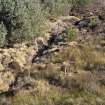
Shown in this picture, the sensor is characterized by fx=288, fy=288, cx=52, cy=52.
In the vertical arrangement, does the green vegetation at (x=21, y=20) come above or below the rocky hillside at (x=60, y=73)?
above

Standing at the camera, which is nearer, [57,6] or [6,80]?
[6,80]

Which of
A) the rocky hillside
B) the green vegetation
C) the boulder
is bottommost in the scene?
the boulder

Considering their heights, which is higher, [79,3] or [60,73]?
[79,3]

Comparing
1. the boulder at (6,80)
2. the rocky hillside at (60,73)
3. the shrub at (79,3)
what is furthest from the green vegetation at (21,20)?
the shrub at (79,3)

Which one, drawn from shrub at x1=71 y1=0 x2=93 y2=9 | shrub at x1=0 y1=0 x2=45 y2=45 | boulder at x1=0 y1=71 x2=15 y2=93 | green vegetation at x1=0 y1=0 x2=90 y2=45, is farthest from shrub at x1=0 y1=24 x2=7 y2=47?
shrub at x1=71 y1=0 x2=93 y2=9

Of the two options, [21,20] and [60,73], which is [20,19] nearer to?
[21,20]

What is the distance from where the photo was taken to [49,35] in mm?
26828

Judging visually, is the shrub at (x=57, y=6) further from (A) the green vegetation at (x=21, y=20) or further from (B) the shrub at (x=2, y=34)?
(B) the shrub at (x=2, y=34)

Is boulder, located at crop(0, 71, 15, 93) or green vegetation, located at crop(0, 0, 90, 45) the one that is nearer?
boulder, located at crop(0, 71, 15, 93)

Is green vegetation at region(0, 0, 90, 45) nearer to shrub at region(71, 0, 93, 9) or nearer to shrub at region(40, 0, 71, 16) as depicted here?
shrub at region(40, 0, 71, 16)

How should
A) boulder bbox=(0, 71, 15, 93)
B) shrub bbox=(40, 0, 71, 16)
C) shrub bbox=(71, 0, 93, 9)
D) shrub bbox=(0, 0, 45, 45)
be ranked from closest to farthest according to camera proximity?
boulder bbox=(0, 71, 15, 93), shrub bbox=(0, 0, 45, 45), shrub bbox=(40, 0, 71, 16), shrub bbox=(71, 0, 93, 9)

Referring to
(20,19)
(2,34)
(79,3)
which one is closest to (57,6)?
(79,3)

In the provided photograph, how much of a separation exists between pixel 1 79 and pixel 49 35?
416 inches

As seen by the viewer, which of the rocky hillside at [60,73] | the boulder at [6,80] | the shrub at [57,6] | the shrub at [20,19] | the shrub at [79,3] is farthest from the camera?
the shrub at [79,3]
